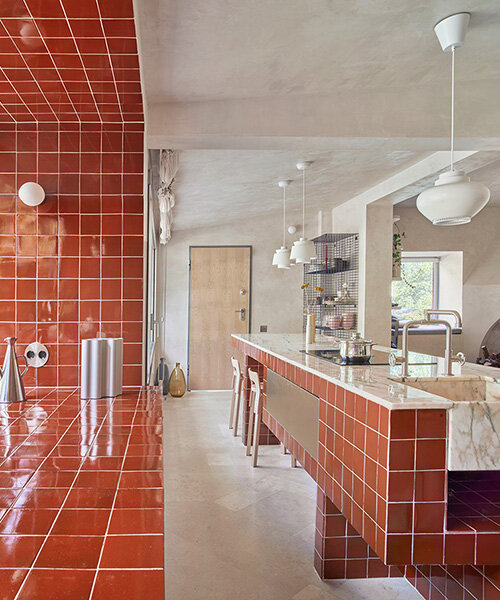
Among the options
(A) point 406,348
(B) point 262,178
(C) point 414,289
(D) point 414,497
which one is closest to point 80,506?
(D) point 414,497

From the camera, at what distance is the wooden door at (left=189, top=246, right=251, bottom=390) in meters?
6.62

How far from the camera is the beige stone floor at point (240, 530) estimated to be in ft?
6.90

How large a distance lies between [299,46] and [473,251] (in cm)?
523

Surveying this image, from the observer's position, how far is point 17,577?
0.77 meters

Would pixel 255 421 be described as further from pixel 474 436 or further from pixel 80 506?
pixel 80 506

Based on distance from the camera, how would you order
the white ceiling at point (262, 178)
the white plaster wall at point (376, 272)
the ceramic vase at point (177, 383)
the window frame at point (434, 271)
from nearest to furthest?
the white ceiling at point (262, 178)
the white plaster wall at point (376, 272)
the ceramic vase at point (177, 383)
the window frame at point (434, 271)

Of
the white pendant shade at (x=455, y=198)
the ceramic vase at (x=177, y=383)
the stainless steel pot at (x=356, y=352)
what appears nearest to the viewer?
the white pendant shade at (x=455, y=198)

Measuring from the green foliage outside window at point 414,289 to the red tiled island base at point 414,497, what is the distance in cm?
534

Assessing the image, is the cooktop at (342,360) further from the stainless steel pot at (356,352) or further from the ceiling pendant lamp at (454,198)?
the ceiling pendant lamp at (454,198)

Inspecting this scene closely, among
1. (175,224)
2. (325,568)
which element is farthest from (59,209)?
(175,224)

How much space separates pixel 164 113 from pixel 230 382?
4638mm

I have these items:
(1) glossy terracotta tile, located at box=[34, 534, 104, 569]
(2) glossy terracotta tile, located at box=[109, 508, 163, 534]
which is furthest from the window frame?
(1) glossy terracotta tile, located at box=[34, 534, 104, 569]

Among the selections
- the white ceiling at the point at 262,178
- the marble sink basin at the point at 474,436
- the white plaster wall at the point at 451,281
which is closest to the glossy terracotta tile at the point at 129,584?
the marble sink basin at the point at 474,436

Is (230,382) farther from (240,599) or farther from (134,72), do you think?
(134,72)
